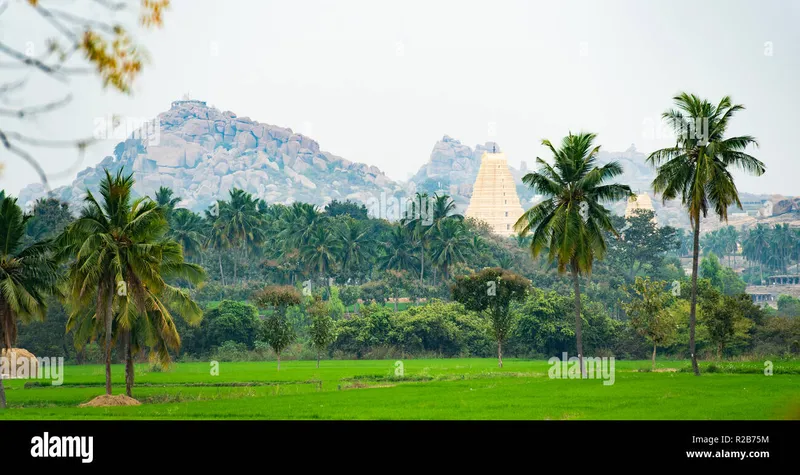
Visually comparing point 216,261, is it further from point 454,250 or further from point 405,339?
point 405,339

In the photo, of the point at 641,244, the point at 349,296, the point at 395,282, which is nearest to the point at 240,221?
the point at 349,296

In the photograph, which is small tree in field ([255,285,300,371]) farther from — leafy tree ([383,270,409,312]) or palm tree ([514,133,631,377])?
Result: leafy tree ([383,270,409,312])

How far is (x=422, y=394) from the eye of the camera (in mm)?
33844

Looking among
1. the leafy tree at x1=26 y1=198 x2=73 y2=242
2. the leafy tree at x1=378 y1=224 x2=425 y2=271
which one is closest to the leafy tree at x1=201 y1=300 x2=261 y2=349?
the leafy tree at x1=26 y1=198 x2=73 y2=242

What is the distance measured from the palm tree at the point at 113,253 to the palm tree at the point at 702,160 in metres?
20.9

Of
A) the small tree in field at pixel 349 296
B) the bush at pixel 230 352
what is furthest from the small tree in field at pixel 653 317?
the small tree in field at pixel 349 296

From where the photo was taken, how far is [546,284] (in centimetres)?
9394

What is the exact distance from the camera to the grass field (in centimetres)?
2698

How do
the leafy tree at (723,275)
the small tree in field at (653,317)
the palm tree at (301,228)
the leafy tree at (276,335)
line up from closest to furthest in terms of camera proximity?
1. the small tree in field at (653,317)
2. the leafy tree at (276,335)
3. the palm tree at (301,228)
4. the leafy tree at (723,275)

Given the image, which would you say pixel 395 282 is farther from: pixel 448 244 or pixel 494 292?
pixel 494 292

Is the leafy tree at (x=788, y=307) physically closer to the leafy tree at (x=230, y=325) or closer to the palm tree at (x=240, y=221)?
the leafy tree at (x=230, y=325)

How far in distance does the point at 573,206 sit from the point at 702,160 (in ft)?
19.9

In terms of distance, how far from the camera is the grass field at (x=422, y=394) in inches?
1062

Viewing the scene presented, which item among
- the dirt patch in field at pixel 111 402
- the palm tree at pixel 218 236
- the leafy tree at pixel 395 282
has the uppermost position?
the palm tree at pixel 218 236
